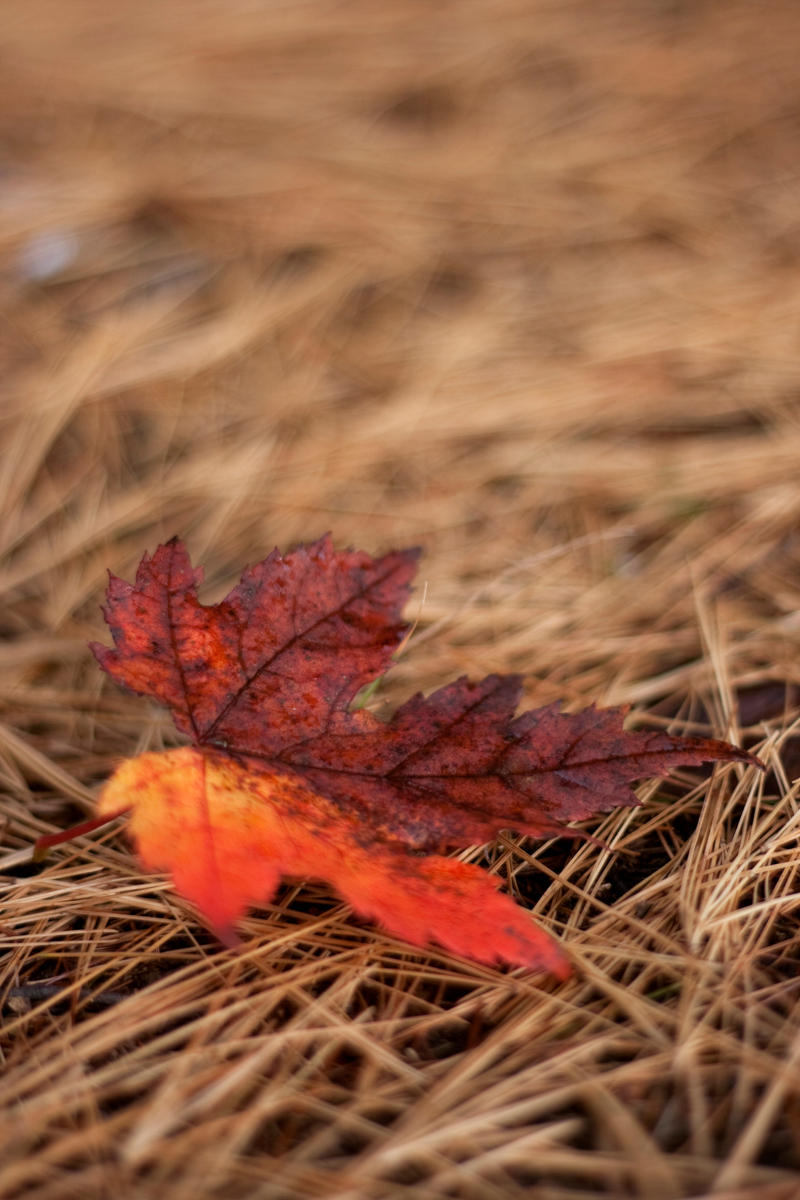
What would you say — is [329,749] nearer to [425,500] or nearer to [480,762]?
[480,762]

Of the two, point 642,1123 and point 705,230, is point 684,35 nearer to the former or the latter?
point 705,230

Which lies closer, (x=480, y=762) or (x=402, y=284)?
(x=480, y=762)

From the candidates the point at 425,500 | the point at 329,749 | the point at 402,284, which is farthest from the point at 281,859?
the point at 402,284

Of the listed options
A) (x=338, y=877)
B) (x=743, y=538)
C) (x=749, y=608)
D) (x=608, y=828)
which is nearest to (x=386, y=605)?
(x=338, y=877)

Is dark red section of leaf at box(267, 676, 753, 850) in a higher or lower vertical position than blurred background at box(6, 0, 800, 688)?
lower

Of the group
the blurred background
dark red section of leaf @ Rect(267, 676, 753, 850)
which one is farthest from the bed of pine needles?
dark red section of leaf @ Rect(267, 676, 753, 850)

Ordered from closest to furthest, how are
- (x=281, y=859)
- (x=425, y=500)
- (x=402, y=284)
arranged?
(x=281, y=859), (x=425, y=500), (x=402, y=284)

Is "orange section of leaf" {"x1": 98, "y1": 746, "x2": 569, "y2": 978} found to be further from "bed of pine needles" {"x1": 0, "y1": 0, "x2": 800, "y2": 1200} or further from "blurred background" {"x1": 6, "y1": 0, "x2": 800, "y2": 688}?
"blurred background" {"x1": 6, "y1": 0, "x2": 800, "y2": 688}

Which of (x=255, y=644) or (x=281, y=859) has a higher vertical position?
(x=255, y=644)
